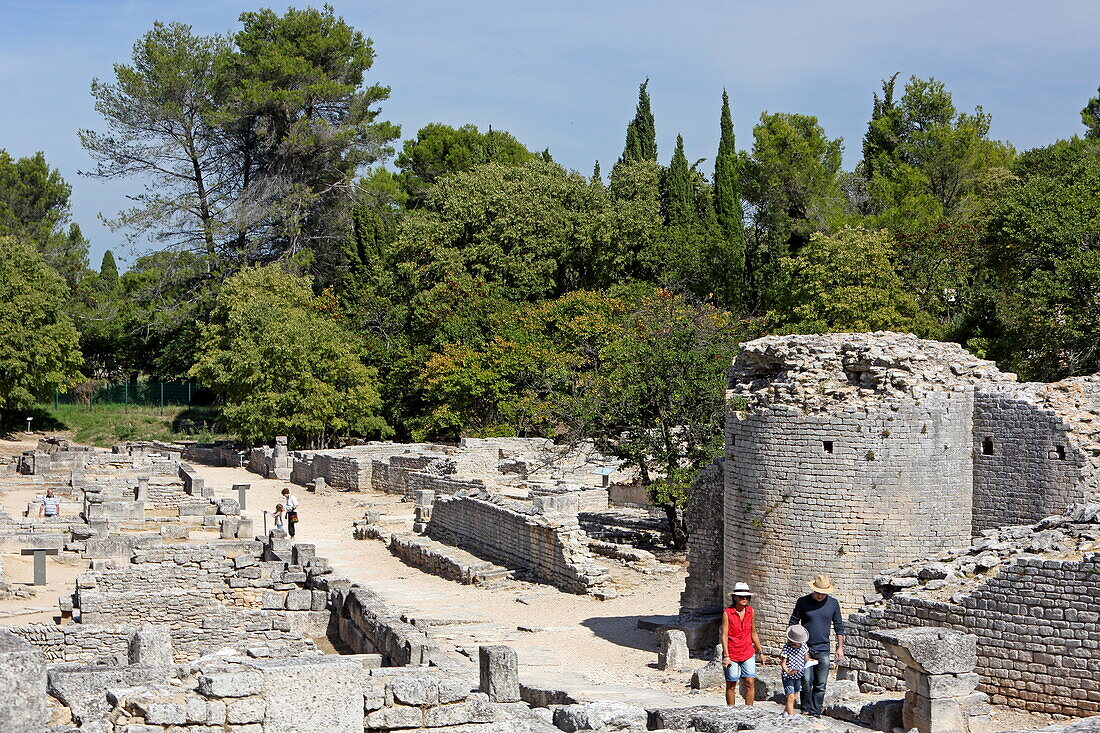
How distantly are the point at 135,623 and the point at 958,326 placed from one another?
26.6m

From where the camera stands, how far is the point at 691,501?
19016mm

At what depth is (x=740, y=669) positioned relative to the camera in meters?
11.8

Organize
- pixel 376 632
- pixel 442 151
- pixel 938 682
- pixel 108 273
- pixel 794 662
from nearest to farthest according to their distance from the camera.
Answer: pixel 938 682 < pixel 794 662 < pixel 376 632 < pixel 442 151 < pixel 108 273

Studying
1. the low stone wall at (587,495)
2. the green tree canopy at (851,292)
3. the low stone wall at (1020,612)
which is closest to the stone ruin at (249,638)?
the low stone wall at (587,495)

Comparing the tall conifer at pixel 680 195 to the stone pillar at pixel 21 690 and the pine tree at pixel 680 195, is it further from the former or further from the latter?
the stone pillar at pixel 21 690

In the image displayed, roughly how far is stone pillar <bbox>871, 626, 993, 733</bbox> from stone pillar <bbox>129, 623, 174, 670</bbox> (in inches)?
240

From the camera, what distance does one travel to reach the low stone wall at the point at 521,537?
2244cm

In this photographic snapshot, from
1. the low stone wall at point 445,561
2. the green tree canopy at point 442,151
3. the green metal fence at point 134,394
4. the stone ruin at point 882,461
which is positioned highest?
the green tree canopy at point 442,151

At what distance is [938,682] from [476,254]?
39.0 metres

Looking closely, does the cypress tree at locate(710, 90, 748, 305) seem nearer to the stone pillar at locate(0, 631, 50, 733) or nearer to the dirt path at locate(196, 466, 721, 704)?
the dirt path at locate(196, 466, 721, 704)

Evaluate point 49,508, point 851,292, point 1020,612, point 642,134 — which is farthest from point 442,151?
point 1020,612

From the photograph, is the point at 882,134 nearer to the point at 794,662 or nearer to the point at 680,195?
the point at 680,195

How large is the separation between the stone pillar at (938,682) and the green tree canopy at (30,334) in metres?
44.0

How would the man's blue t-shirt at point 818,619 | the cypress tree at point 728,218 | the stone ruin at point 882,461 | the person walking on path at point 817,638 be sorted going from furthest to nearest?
1. the cypress tree at point 728,218
2. the stone ruin at point 882,461
3. the man's blue t-shirt at point 818,619
4. the person walking on path at point 817,638
